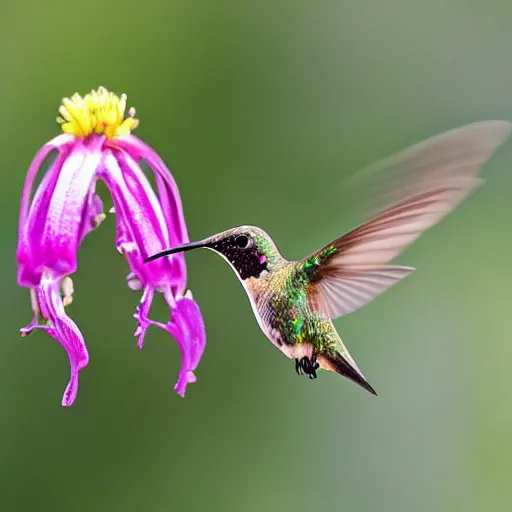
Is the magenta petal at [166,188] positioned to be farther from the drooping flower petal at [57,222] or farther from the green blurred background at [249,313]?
the green blurred background at [249,313]

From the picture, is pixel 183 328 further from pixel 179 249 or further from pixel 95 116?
pixel 95 116

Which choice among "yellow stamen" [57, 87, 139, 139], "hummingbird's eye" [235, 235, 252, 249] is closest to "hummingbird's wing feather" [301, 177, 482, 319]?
"hummingbird's eye" [235, 235, 252, 249]

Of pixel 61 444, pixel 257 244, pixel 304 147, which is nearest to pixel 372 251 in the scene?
pixel 257 244

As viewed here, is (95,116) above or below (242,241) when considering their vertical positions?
above

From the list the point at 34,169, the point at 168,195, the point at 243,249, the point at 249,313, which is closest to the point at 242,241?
the point at 243,249

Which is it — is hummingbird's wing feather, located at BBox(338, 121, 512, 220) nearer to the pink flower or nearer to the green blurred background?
the pink flower

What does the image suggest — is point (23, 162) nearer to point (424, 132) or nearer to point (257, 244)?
point (424, 132)

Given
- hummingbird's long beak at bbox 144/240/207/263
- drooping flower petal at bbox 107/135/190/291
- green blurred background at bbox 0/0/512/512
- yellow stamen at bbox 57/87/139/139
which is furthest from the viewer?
green blurred background at bbox 0/0/512/512
